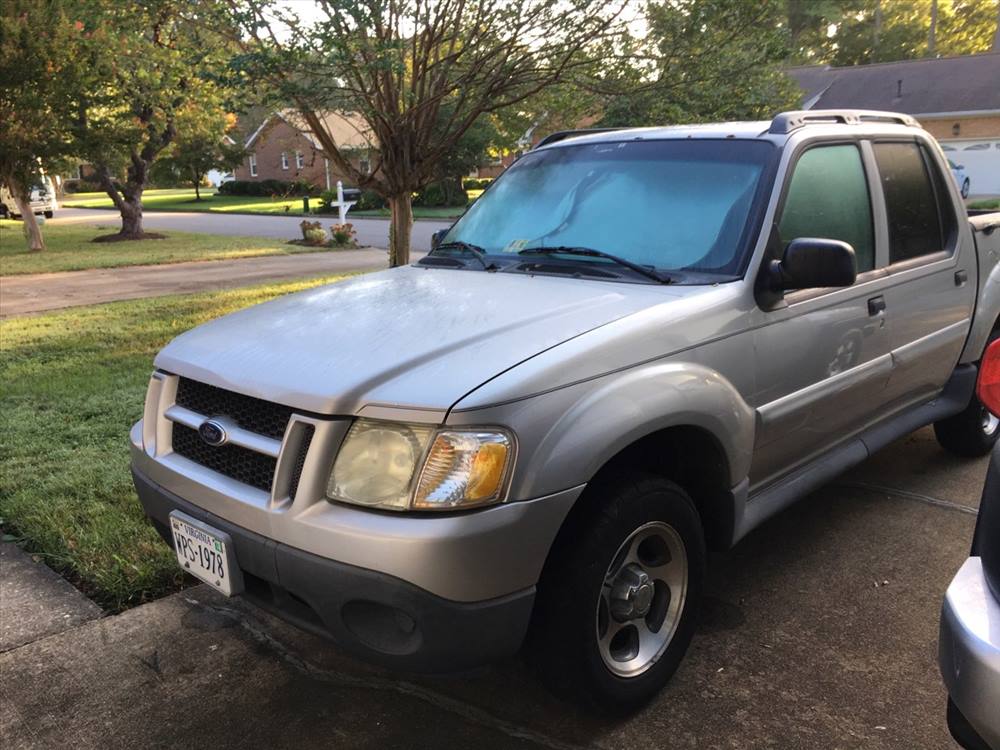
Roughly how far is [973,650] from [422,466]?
130 centimetres

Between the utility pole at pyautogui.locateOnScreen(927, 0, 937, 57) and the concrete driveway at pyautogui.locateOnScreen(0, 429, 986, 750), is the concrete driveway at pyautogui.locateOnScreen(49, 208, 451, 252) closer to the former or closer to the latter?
the concrete driveway at pyautogui.locateOnScreen(0, 429, 986, 750)

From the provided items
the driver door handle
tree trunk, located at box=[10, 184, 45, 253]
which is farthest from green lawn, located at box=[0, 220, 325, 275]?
the driver door handle

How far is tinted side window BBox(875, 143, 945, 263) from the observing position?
3746 mm

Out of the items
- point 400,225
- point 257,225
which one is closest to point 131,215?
point 257,225

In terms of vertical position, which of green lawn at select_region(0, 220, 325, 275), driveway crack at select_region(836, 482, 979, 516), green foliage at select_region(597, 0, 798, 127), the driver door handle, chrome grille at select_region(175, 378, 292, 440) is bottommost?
green lawn at select_region(0, 220, 325, 275)

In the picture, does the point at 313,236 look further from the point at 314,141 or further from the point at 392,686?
the point at 392,686

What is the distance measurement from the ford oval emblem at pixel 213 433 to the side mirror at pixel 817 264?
1946 mm

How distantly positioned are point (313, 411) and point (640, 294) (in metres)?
1.19

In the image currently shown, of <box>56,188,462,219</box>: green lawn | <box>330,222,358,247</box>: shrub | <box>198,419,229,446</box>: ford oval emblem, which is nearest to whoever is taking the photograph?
<box>198,419,229,446</box>: ford oval emblem

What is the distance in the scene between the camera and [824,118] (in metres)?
3.61

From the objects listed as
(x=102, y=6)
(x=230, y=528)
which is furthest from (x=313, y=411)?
(x=102, y=6)

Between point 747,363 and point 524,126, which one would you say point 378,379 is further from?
point 524,126

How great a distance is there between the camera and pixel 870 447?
3.70 meters

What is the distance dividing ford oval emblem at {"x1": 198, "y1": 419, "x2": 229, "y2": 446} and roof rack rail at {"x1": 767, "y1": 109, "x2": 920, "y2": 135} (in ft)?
7.78
